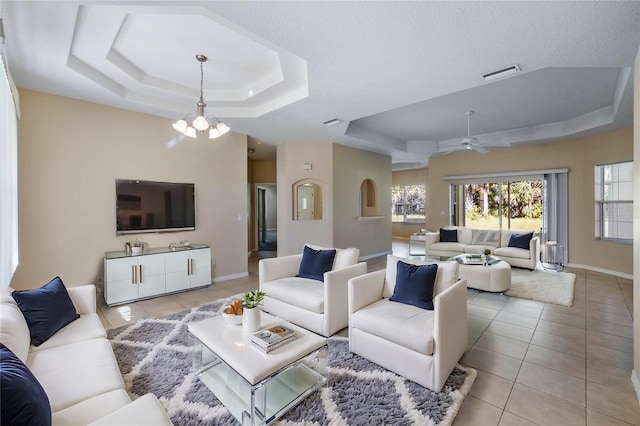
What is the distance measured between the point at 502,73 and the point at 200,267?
15.6 feet

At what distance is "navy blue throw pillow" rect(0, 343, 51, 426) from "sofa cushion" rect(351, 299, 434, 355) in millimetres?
1952

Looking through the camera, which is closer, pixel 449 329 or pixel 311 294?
pixel 449 329

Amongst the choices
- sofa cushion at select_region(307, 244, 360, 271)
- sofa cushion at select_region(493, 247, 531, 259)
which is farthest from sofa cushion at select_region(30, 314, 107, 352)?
sofa cushion at select_region(493, 247, 531, 259)

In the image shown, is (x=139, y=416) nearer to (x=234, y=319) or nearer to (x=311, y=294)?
(x=234, y=319)

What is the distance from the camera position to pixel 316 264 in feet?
11.4

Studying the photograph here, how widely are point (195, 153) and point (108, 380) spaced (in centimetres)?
392

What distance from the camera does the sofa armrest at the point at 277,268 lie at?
11.4 ft

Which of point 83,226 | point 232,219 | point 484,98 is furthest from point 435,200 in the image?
point 83,226

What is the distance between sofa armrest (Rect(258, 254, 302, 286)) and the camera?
11.4ft

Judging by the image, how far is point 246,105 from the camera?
4.37 meters

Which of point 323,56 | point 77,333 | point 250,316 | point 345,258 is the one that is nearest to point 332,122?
point 323,56

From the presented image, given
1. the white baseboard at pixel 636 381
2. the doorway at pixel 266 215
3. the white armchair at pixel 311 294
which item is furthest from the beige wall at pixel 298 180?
the white baseboard at pixel 636 381

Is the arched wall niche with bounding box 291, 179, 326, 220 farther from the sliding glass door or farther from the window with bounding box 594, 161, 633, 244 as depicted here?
the window with bounding box 594, 161, 633, 244

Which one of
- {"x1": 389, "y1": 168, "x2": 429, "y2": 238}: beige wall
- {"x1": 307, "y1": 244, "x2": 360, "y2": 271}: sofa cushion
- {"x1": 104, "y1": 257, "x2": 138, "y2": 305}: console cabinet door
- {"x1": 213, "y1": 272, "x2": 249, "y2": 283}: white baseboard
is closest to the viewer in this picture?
{"x1": 307, "y1": 244, "x2": 360, "y2": 271}: sofa cushion
